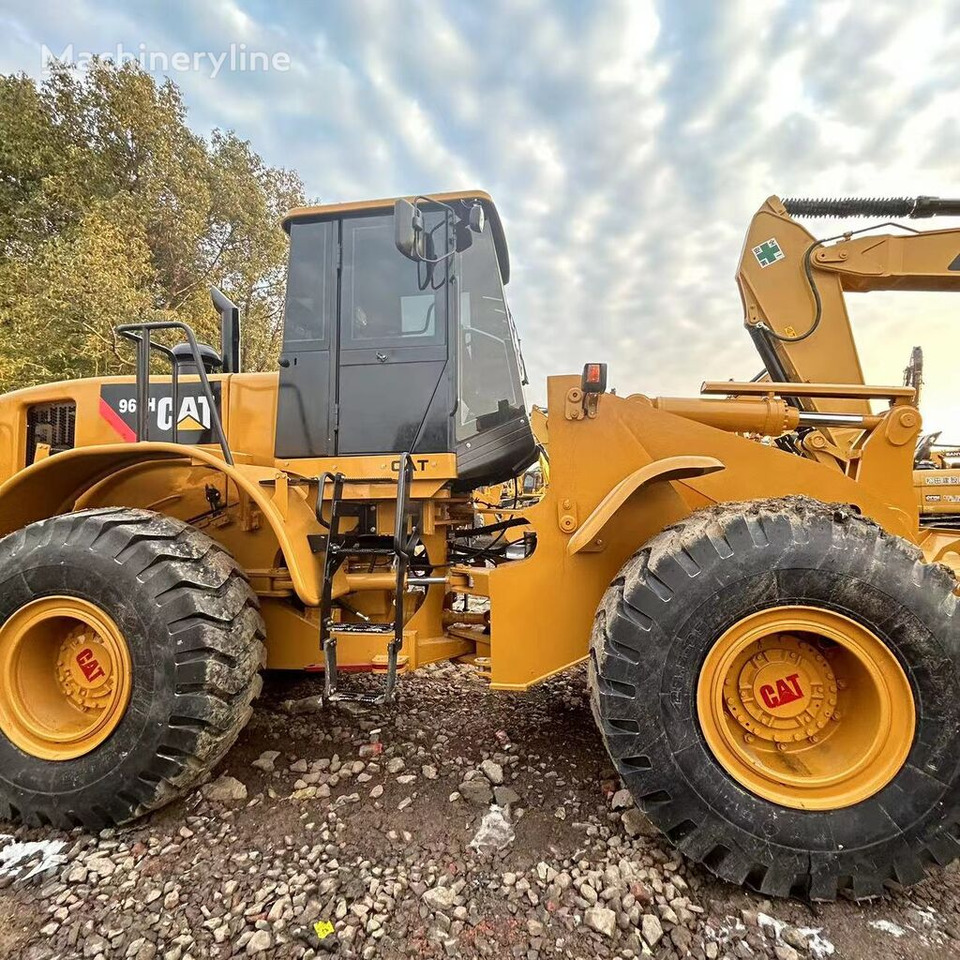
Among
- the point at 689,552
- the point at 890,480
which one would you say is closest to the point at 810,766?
the point at 689,552

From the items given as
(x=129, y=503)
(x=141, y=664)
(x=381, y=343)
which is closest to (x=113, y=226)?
(x=129, y=503)

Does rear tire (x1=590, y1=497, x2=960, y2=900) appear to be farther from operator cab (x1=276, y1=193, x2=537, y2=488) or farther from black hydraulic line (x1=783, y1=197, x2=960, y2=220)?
black hydraulic line (x1=783, y1=197, x2=960, y2=220)

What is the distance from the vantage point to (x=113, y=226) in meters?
13.2

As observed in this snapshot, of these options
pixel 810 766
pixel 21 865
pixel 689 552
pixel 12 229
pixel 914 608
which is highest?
pixel 12 229

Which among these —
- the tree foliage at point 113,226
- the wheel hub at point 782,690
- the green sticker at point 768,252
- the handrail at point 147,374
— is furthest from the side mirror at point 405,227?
the tree foliage at point 113,226

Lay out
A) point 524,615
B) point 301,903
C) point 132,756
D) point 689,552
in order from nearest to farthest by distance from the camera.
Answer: point 301,903 → point 689,552 → point 132,756 → point 524,615

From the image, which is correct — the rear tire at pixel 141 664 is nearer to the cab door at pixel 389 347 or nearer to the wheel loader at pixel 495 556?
the wheel loader at pixel 495 556

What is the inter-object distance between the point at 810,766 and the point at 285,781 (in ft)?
7.58

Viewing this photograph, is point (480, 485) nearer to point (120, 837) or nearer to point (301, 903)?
point (301, 903)

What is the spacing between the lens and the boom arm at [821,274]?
3598mm

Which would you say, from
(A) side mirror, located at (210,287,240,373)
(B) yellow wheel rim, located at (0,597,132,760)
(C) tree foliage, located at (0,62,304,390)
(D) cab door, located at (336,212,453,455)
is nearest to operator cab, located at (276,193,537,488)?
(D) cab door, located at (336,212,453,455)

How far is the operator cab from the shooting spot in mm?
2928

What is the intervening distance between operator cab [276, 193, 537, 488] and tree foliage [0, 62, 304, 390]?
33.1 feet

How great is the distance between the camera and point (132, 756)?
2346mm
